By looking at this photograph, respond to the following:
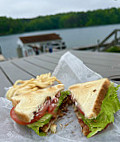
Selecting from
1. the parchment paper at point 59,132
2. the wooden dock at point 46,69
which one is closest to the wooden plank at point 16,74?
the wooden dock at point 46,69

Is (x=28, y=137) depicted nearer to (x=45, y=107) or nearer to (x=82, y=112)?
(x=45, y=107)

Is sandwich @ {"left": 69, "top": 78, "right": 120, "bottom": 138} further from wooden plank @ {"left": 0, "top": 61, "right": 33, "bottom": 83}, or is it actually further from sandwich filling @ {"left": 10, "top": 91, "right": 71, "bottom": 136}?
wooden plank @ {"left": 0, "top": 61, "right": 33, "bottom": 83}

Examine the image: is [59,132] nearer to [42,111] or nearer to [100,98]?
[42,111]

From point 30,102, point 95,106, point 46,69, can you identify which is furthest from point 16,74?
point 95,106

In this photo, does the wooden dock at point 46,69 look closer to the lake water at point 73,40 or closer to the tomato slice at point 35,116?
the tomato slice at point 35,116

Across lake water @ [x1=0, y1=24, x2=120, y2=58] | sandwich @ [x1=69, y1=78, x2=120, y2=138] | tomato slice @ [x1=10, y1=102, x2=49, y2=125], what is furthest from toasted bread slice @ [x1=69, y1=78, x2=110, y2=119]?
lake water @ [x1=0, y1=24, x2=120, y2=58]

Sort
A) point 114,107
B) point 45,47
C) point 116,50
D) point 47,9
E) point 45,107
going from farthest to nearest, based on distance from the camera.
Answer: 1. point 45,47
2. point 47,9
3. point 116,50
4. point 45,107
5. point 114,107

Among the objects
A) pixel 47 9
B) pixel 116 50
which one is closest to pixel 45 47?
pixel 47 9
